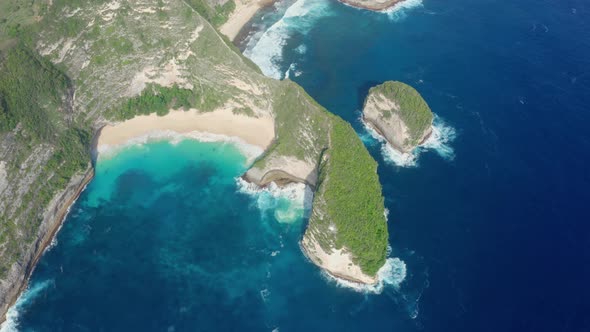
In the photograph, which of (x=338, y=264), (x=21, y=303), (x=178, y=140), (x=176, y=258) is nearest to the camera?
(x=21, y=303)

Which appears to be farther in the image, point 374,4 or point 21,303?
point 374,4

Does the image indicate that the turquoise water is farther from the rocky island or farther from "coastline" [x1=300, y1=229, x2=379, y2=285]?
the rocky island

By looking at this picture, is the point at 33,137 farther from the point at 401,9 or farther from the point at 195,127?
the point at 401,9

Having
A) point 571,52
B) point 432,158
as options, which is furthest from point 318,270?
point 571,52

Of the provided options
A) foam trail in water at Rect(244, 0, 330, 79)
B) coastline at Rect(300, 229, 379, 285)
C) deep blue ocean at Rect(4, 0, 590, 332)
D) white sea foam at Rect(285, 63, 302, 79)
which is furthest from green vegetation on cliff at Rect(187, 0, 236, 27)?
coastline at Rect(300, 229, 379, 285)

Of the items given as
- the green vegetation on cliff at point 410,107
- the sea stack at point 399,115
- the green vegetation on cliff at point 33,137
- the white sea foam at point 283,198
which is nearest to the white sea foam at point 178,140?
the green vegetation on cliff at point 33,137

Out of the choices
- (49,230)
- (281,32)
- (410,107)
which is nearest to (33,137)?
(49,230)

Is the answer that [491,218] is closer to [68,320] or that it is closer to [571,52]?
[571,52]
